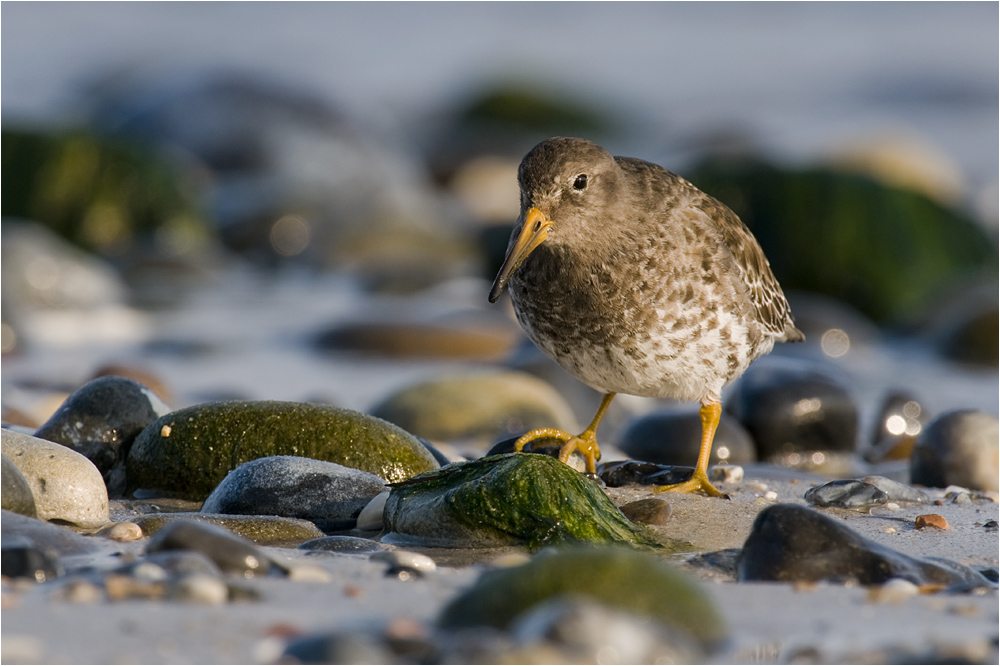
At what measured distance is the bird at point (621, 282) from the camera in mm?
4938

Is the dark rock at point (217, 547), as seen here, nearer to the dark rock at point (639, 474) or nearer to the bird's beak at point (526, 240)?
the bird's beak at point (526, 240)

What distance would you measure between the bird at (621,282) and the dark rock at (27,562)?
6.54 ft

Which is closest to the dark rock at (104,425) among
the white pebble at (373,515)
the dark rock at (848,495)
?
the white pebble at (373,515)

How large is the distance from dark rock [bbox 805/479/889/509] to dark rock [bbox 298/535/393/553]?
78.7 inches

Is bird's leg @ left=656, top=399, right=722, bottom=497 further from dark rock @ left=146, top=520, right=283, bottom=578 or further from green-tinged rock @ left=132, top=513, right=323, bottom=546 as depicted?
dark rock @ left=146, top=520, right=283, bottom=578

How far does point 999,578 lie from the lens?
3.96 metres

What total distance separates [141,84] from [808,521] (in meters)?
18.2

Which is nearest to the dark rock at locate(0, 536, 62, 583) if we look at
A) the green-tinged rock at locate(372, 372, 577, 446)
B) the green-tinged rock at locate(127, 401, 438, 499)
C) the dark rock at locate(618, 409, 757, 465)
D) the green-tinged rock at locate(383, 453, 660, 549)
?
the green-tinged rock at locate(383, 453, 660, 549)

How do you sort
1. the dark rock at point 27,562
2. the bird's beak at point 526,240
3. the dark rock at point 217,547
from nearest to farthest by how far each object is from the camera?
the dark rock at point 27,562 → the dark rock at point 217,547 → the bird's beak at point 526,240

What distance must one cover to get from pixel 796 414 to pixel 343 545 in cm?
378

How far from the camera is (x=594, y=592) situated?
3.04 m

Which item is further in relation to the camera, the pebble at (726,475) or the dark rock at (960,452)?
the dark rock at (960,452)

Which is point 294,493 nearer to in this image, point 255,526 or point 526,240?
point 255,526

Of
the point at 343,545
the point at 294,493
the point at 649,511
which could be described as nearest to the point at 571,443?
the point at 649,511
